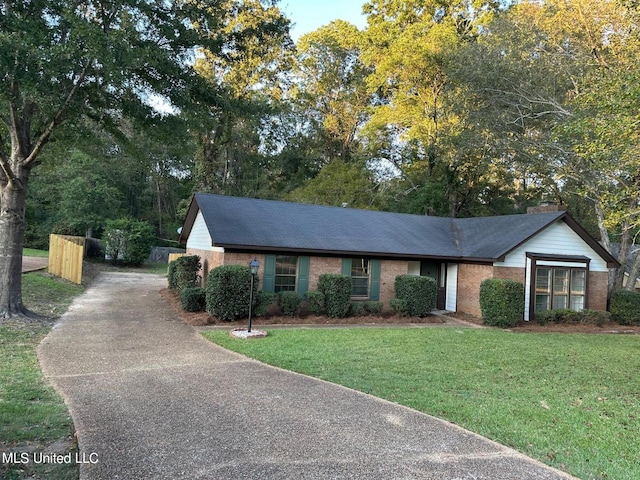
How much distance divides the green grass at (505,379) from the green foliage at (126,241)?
20397mm

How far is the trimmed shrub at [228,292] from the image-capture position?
11.6 meters

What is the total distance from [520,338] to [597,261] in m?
6.91

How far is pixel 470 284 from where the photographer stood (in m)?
15.8

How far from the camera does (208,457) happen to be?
3914mm

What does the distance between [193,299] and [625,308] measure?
15.6 m

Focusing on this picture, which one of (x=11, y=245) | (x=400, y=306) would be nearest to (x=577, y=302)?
(x=400, y=306)

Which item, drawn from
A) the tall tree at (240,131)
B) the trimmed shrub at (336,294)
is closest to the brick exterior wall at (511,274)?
the trimmed shrub at (336,294)

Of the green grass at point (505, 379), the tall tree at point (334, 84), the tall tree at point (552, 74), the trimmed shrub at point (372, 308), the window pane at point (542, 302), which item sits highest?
the tall tree at point (334, 84)

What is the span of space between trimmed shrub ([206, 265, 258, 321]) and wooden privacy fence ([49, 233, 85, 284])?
9.11 m

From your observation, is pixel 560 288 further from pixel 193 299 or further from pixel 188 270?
pixel 188 270

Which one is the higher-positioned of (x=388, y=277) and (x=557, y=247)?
(x=557, y=247)

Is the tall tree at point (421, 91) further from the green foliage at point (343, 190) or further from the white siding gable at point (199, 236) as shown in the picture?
the white siding gable at point (199, 236)

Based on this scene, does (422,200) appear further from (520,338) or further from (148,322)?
(148,322)

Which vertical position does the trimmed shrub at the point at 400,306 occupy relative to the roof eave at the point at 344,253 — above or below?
below
